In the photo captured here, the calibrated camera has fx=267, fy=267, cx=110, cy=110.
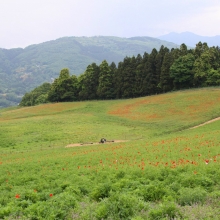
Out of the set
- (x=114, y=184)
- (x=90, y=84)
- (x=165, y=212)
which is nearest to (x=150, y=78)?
(x=90, y=84)

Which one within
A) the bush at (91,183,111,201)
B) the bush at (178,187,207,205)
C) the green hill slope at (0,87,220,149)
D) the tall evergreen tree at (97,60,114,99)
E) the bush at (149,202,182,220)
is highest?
the tall evergreen tree at (97,60,114,99)

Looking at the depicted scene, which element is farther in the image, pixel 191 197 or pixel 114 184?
pixel 114 184

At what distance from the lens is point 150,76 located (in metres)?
69.9

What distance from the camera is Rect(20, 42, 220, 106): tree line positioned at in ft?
214

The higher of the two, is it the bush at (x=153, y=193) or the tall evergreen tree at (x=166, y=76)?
the tall evergreen tree at (x=166, y=76)

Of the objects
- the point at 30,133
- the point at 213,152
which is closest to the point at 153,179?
the point at 213,152

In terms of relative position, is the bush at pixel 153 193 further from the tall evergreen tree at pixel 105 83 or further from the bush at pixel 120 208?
the tall evergreen tree at pixel 105 83

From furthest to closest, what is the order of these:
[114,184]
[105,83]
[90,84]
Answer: [90,84], [105,83], [114,184]

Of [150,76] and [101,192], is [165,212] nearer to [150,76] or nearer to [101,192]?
[101,192]

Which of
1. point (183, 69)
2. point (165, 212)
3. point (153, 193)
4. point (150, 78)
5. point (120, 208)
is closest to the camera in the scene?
point (165, 212)

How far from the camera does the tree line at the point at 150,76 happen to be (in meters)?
65.2

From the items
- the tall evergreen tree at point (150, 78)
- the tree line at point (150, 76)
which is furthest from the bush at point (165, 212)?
the tall evergreen tree at point (150, 78)

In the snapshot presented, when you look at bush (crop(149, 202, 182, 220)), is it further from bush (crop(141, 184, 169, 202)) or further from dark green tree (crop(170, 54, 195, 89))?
dark green tree (crop(170, 54, 195, 89))

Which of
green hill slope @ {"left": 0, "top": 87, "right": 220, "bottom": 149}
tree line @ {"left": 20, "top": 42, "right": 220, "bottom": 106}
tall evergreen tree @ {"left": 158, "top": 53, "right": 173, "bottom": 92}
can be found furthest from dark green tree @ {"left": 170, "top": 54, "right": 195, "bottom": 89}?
green hill slope @ {"left": 0, "top": 87, "right": 220, "bottom": 149}
